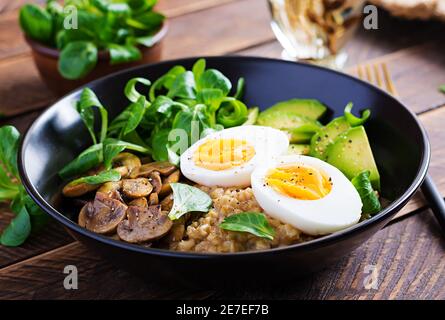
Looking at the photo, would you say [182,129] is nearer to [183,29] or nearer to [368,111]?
[368,111]

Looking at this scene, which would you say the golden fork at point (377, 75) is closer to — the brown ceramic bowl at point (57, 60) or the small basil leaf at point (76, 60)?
the brown ceramic bowl at point (57, 60)

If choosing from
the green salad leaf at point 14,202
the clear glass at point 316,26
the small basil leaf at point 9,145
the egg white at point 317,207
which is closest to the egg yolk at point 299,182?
the egg white at point 317,207

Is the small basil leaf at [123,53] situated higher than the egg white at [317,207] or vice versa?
the egg white at [317,207]

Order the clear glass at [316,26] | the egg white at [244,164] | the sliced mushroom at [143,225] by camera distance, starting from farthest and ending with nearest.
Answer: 1. the clear glass at [316,26]
2. the egg white at [244,164]
3. the sliced mushroom at [143,225]

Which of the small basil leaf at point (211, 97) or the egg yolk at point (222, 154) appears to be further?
the small basil leaf at point (211, 97)

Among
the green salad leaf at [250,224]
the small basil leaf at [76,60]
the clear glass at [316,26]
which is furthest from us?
the clear glass at [316,26]

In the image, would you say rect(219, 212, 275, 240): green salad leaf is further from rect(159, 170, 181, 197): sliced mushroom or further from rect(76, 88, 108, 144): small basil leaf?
rect(76, 88, 108, 144): small basil leaf
